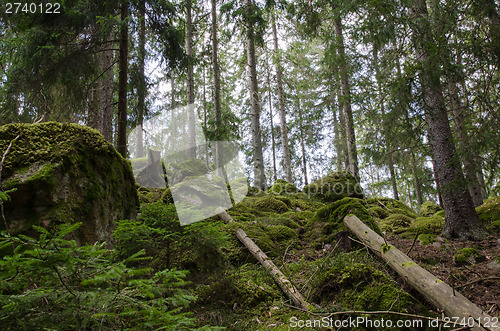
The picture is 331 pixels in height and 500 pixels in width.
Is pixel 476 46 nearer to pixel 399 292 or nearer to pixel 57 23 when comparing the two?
pixel 399 292

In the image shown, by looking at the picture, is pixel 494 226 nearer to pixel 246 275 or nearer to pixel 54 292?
pixel 246 275

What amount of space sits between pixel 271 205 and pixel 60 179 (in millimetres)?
6388

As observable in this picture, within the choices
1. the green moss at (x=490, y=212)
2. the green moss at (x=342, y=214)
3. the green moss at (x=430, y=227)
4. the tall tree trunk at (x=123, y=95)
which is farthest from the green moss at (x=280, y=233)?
the green moss at (x=490, y=212)

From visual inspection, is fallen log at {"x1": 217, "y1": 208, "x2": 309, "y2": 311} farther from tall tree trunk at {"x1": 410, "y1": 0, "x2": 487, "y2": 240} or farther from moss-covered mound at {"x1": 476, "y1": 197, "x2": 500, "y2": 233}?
moss-covered mound at {"x1": 476, "y1": 197, "x2": 500, "y2": 233}

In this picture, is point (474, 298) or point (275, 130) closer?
point (474, 298)

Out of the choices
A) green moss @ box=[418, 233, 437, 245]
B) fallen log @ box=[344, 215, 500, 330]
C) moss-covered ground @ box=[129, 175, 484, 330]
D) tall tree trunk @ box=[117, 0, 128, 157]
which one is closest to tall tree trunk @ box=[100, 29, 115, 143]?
tall tree trunk @ box=[117, 0, 128, 157]

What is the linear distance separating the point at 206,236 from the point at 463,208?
584 centimetres

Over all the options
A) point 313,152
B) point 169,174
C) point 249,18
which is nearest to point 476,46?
point 249,18

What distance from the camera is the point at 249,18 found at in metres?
11.0

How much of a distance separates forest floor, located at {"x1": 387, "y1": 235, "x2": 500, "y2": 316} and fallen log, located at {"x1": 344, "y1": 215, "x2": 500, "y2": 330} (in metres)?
0.23

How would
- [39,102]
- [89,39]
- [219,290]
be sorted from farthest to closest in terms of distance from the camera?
[39,102] → [89,39] → [219,290]

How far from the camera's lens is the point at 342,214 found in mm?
5863

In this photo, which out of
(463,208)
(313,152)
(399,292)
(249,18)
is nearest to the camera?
(399,292)

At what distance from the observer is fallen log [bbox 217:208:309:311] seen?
→ 3588 millimetres
